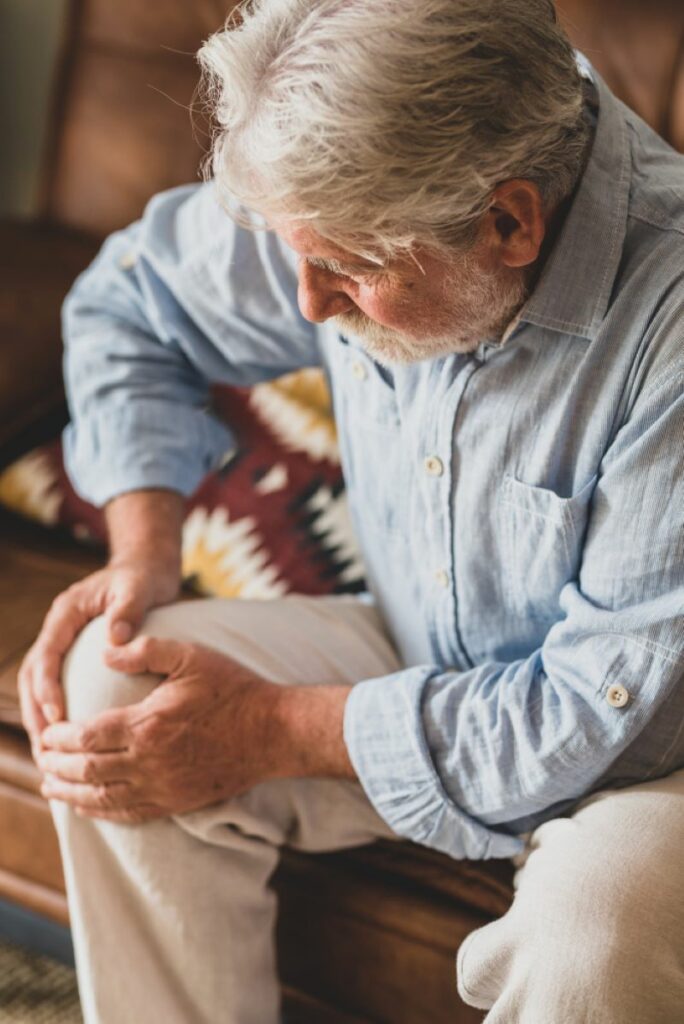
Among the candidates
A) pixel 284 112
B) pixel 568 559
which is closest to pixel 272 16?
pixel 284 112

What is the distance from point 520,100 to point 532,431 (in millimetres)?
263

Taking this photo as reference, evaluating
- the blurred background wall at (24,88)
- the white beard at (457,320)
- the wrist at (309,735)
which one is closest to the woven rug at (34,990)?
the wrist at (309,735)

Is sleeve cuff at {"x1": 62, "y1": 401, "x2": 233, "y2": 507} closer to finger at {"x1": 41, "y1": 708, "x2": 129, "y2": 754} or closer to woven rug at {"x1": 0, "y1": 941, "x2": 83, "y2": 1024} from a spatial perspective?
finger at {"x1": 41, "y1": 708, "x2": 129, "y2": 754}

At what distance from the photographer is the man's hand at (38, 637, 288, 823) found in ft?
3.42

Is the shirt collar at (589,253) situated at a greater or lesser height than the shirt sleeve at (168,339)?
greater

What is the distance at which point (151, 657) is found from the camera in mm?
1076

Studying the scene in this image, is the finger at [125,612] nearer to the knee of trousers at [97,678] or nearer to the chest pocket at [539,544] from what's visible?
the knee of trousers at [97,678]

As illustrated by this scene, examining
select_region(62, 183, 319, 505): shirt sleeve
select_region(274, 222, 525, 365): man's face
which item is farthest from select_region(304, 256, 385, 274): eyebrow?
select_region(62, 183, 319, 505): shirt sleeve

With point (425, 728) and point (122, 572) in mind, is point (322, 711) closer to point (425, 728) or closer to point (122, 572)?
point (425, 728)

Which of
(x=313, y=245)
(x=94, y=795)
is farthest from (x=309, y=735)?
(x=313, y=245)

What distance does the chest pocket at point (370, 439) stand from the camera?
1102 millimetres

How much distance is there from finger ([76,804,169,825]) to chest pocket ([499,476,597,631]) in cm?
35

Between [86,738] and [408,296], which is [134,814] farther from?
[408,296]

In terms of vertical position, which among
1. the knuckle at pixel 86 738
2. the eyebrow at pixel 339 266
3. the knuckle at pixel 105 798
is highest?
the eyebrow at pixel 339 266
